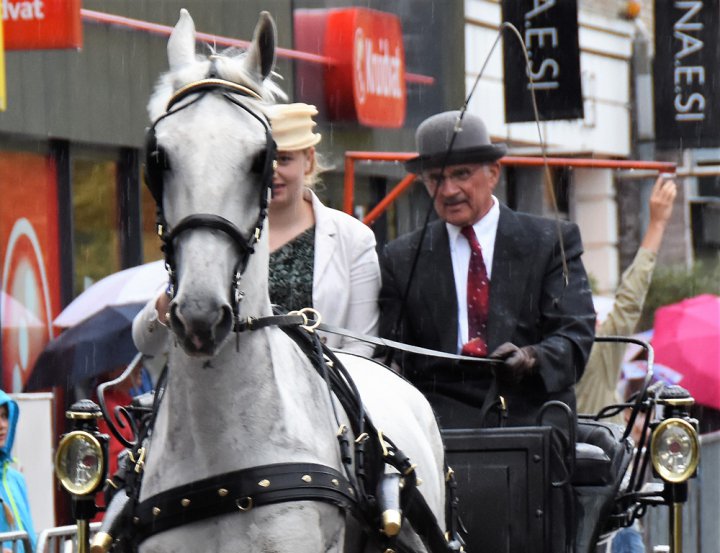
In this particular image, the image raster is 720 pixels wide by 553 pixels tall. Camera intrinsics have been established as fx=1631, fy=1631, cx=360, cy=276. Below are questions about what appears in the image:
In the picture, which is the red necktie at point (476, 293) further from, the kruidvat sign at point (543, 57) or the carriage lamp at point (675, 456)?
the kruidvat sign at point (543, 57)

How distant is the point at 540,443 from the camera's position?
19.7 feet

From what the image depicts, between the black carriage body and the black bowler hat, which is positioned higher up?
the black bowler hat

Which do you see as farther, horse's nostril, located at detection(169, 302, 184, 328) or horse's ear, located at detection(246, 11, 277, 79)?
horse's ear, located at detection(246, 11, 277, 79)

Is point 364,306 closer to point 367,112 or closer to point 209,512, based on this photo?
point 209,512

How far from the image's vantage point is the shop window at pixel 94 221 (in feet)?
43.9

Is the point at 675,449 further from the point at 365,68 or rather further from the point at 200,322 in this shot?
the point at 365,68

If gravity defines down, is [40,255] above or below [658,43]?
below

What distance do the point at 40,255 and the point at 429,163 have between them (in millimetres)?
6854

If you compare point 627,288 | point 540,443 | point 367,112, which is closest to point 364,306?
point 540,443

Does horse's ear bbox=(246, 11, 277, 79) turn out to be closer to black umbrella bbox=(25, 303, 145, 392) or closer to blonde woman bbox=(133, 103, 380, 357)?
blonde woman bbox=(133, 103, 380, 357)

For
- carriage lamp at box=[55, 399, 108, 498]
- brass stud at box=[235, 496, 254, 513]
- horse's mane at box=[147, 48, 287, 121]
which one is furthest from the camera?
carriage lamp at box=[55, 399, 108, 498]

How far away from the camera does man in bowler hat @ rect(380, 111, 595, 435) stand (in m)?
6.43

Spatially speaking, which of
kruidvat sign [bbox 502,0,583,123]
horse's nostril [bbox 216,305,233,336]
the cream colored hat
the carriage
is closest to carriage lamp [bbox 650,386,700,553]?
the carriage

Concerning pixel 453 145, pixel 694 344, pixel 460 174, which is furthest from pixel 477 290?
pixel 694 344
